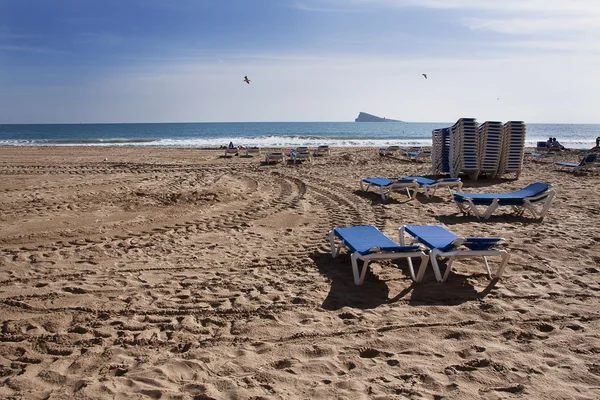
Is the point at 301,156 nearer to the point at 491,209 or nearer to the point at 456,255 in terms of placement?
the point at 491,209

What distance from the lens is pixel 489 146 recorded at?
12.2 m

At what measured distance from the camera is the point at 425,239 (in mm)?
4793

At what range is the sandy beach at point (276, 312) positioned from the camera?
274 centimetres

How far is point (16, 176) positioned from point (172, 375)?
12323 millimetres

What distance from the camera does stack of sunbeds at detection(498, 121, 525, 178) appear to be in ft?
40.7

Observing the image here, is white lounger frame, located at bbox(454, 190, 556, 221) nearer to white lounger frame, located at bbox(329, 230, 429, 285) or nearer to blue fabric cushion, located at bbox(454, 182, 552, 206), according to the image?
blue fabric cushion, located at bbox(454, 182, 552, 206)

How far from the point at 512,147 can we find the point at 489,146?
81cm

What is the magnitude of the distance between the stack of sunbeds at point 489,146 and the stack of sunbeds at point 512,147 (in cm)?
29

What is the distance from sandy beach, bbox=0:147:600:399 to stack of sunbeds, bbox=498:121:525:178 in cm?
529

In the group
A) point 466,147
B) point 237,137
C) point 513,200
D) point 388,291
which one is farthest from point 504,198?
point 237,137

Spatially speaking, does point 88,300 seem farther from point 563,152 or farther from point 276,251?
point 563,152

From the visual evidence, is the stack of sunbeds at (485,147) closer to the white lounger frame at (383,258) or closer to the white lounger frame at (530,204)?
the white lounger frame at (530,204)

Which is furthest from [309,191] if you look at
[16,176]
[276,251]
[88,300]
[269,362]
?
[16,176]

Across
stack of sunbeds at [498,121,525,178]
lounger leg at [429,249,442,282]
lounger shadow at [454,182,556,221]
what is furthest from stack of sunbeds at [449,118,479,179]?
lounger leg at [429,249,442,282]
